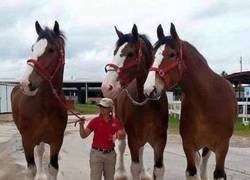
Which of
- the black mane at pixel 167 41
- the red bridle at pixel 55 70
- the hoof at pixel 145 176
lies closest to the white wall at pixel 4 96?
the hoof at pixel 145 176

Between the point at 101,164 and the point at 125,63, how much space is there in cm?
152

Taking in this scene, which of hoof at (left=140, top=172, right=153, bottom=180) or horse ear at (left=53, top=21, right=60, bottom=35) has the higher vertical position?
horse ear at (left=53, top=21, right=60, bottom=35)

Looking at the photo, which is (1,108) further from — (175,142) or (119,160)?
(119,160)

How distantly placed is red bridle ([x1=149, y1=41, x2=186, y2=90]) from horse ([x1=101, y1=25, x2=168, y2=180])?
32.6 inches

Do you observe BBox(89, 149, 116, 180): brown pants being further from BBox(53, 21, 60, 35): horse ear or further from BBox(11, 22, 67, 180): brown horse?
BBox(53, 21, 60, 35): horse ear

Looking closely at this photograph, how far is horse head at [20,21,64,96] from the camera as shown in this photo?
8.02 meters

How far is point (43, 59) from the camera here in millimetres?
8305

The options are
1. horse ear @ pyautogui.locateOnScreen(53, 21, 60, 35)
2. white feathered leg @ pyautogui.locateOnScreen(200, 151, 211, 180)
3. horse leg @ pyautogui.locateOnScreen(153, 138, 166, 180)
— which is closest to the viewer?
horse ear @ pyautogui.locateOnScreen(53, 21, 60, 35)

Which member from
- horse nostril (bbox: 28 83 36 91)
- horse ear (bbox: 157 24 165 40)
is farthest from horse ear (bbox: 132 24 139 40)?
horse nostril (bbox: 28 83 36 91)

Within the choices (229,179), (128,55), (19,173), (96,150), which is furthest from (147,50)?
(19,173)

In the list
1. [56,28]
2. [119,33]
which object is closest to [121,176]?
[119,33]

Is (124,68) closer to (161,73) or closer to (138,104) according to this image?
(138,104)

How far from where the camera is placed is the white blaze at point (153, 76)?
740 cm

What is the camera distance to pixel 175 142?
59.1 ft
